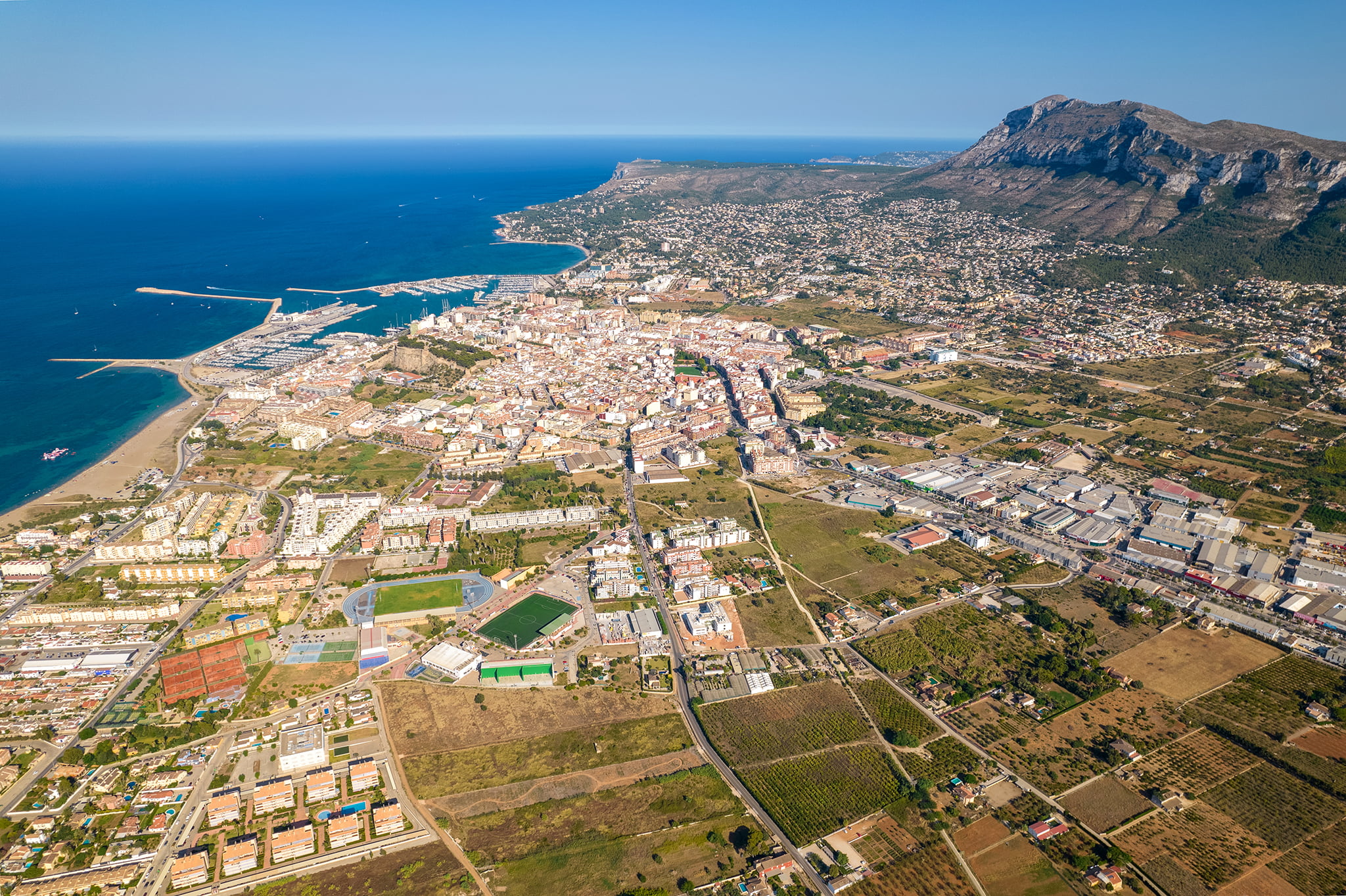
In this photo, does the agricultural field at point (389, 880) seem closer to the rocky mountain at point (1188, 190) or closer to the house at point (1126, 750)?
the house at point (1126, 750)

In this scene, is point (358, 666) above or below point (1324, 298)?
below

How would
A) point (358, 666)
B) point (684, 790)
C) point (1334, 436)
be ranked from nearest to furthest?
point (684, 790) < point (358, 666) < point (1334, 436)

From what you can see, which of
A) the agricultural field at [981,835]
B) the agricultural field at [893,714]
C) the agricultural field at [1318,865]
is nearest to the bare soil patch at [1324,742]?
→ the agricultural field at [1318,865]

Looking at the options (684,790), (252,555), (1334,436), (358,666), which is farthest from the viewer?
(1334,436)

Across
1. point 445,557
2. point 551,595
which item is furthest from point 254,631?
point 551,595

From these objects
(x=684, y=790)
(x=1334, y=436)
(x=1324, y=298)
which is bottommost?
(x=684, y=790)

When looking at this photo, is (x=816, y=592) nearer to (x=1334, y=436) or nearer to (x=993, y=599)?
(x=993, y=599)

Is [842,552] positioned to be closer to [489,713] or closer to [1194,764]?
[1194,764]
